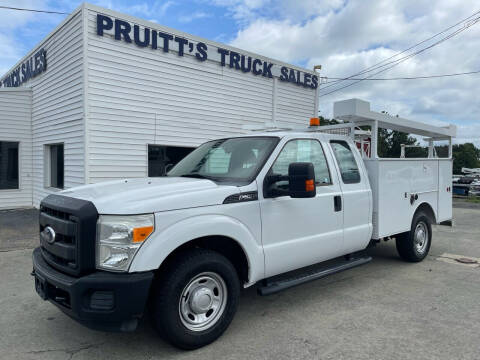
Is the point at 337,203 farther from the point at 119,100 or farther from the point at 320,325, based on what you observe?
the point at 119,100

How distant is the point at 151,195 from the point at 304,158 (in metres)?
1.94

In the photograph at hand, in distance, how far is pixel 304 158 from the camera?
4.27 metres

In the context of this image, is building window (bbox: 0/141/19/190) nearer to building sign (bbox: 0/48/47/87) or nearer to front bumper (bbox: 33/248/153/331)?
building sign (bbox: 0/48/47/87)

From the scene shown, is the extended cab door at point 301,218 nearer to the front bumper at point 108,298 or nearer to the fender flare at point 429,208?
the front bumper at point 108,298

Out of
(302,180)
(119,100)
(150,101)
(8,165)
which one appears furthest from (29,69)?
(302,180)

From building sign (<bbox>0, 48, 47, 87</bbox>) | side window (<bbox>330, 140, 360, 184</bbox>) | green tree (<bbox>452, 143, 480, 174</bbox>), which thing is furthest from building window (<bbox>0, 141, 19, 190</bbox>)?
green tree (<bbox>452, 143, 480, 174</bbox>)

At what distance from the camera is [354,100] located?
479 centimetres

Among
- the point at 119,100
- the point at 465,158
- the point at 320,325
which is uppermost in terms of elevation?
the point at 465,158

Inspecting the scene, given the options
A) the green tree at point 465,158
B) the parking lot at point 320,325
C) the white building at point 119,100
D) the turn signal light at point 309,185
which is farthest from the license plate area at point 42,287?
the green tree at point 465,158

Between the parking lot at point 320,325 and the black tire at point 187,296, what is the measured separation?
0.15 meters

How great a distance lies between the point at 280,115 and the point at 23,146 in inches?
340

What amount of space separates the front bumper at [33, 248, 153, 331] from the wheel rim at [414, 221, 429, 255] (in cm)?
474

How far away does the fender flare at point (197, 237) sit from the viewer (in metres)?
2.84

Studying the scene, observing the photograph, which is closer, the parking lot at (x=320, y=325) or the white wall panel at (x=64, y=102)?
the parking lot at (x=320, y=325)
